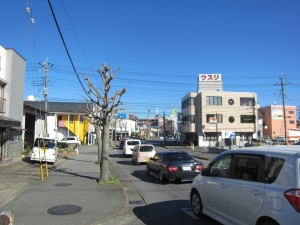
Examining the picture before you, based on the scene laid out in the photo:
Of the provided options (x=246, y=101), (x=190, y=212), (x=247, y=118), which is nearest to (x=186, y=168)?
(x=190, y=212)

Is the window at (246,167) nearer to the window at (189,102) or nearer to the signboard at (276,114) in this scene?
the window at (189,102)

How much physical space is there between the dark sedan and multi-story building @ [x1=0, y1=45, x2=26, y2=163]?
9.95m

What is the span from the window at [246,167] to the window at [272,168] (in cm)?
21

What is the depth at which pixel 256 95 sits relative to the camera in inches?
2201

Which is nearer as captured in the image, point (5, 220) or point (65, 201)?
point (5, 220)

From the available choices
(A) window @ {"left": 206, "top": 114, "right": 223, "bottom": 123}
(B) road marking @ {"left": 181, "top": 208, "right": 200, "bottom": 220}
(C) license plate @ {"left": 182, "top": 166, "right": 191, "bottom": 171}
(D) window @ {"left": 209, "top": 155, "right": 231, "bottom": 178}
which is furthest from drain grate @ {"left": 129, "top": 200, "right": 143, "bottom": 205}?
(A) window @ {"left": 206, "top": 114, "right": 223, "bottom": 123}

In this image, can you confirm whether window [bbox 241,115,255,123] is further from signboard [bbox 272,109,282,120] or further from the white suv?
the white suv

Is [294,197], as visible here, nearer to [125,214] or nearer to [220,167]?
[220,167]

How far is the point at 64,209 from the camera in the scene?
7109 mm

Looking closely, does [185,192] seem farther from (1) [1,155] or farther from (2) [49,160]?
(1) [1,155]

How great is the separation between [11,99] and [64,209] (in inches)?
575

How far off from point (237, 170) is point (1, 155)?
17.4 metres

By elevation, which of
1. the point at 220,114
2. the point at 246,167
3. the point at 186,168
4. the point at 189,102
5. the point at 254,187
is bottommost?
the point at 186,168

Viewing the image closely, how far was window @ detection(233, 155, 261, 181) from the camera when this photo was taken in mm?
4676
